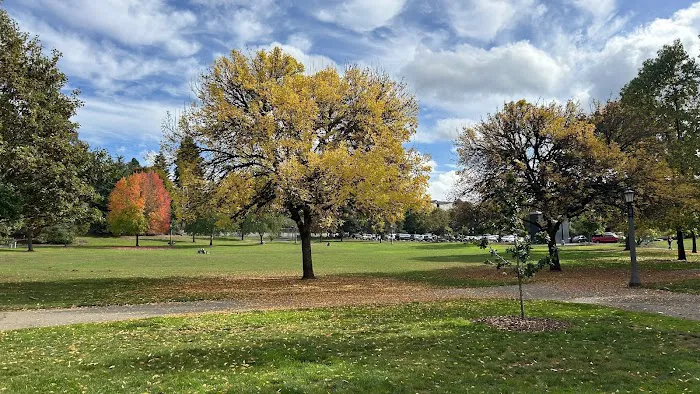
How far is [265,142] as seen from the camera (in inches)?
774

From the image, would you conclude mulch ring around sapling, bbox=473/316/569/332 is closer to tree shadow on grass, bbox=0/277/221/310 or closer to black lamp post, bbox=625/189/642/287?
black lamp post, bbox=625/189/642/287

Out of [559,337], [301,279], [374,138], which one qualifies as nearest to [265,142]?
[374,138]

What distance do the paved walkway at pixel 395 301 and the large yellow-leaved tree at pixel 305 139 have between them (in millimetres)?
4936

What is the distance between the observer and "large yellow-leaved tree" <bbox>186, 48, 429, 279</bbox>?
1939cm

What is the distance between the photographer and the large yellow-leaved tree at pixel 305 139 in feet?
63.6

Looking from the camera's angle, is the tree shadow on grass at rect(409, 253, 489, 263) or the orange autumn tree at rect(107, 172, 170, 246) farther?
the orange autumn tree at rect(107, 172, 170, 246)

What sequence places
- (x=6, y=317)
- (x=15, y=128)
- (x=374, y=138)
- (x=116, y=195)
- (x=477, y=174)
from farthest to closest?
(x=116, y=195) → (x=477, y=174) → (x=374, y=138) → (x=15, y=128) → (x=6, y=317)

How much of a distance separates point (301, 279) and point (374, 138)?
8.31m

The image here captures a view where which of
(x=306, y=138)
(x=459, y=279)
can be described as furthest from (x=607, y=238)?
(x=306, y=138)

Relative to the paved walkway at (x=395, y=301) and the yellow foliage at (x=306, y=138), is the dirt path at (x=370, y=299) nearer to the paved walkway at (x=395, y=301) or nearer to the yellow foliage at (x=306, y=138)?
the paved walkway at (x=395, y=301)

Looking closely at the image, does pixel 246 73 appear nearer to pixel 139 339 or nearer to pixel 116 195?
pixel 139 339

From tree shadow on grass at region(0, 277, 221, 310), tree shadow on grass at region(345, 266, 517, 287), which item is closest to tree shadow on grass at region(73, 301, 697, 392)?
tree shadow on grass at region(0, 277, 221, 310)

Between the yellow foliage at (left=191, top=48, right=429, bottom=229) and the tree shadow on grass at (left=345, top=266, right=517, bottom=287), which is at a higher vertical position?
the yellow foliage at (left=191, top=48, right=429, bottom=229)

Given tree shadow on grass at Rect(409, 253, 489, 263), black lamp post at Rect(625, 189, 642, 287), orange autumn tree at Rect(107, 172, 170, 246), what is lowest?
tree shadow on grass at Rect(409, 253, 489, 263)
